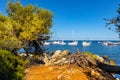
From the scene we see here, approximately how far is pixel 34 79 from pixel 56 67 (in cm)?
238

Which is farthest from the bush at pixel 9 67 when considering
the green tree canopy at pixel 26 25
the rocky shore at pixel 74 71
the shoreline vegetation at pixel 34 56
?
the green tree canopy at pixel 26 25

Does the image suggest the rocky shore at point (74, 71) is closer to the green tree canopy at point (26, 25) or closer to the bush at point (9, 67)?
the bush at point (9, 67)

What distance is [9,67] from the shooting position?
46.0ft

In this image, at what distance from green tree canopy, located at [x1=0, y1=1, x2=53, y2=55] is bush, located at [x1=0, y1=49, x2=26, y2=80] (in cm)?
2358

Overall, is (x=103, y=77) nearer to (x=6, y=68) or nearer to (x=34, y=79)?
(x=34, y=79)

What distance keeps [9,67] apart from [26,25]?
27373 mm

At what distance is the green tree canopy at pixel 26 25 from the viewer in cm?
4006

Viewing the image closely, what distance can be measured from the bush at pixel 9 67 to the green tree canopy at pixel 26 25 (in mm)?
23581

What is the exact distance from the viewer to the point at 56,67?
18.2 metres

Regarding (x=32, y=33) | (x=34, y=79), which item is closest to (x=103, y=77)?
(x=34, y=79)

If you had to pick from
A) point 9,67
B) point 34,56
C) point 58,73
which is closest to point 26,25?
point 34,56

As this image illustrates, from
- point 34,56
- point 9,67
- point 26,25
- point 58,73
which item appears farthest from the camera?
point 34,56

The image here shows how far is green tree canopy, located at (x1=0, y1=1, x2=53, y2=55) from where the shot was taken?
40062 mm

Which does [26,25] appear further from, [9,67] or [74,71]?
[9,67]
